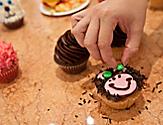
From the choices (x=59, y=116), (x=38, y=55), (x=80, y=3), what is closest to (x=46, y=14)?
(x=80, y=3)

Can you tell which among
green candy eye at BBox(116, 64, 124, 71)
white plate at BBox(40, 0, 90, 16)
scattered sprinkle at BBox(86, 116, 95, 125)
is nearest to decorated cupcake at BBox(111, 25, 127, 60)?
green candy eye at BBox(116, 64, 124, 71)

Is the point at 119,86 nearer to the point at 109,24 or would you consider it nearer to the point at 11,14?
the point at 109,24

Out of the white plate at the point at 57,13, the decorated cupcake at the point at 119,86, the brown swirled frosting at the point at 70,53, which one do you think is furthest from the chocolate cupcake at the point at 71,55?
the white plate at the point at 57,13

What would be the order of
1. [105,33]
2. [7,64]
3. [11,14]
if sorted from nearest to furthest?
[105,33] < [7,64] < [11,14]

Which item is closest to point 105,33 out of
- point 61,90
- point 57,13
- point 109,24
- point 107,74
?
point 109,24

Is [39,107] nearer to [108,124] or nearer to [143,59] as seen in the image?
[108,124]

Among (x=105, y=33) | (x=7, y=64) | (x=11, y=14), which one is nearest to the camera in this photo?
(x=105, y=33)

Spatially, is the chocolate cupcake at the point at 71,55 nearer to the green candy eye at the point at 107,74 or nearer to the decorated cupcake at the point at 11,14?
the green candy eye at the point at 107,74
